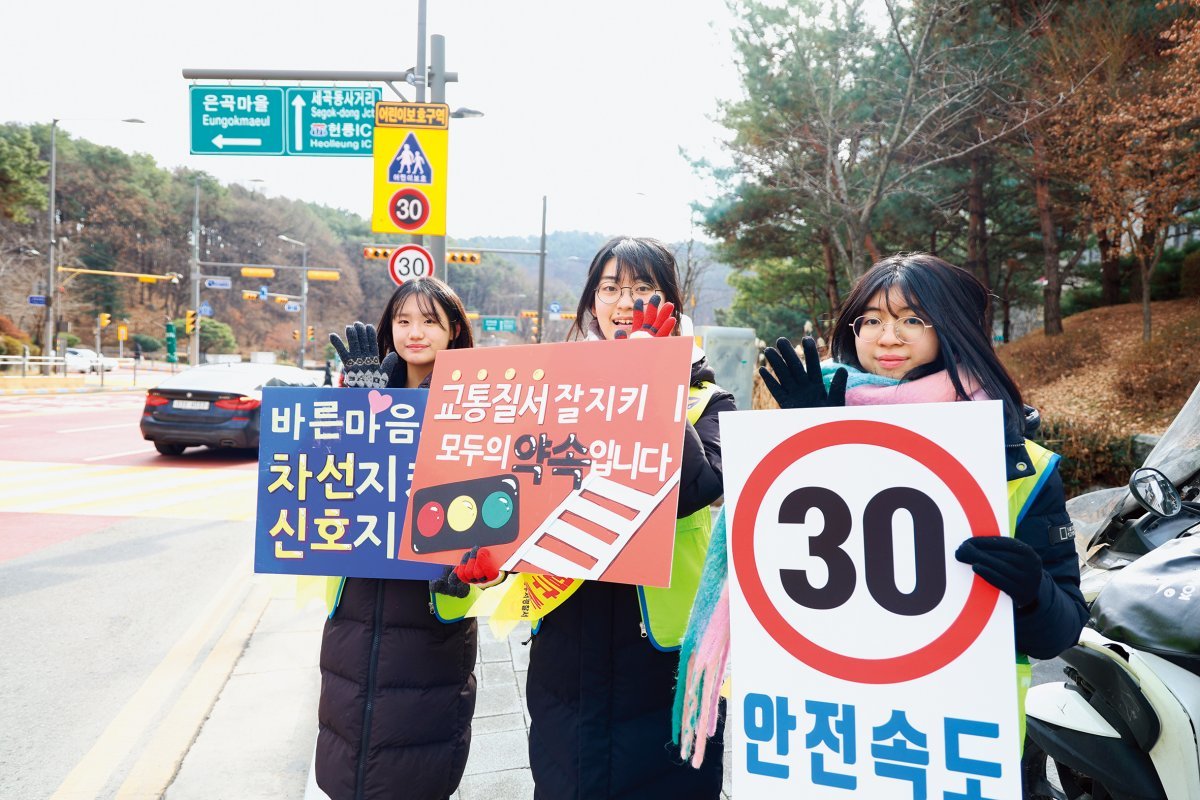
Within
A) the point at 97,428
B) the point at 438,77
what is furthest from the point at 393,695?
the point at 97,428

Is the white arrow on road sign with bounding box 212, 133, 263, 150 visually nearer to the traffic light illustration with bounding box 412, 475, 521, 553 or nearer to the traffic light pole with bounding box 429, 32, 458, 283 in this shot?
the traffic light pole with bounding box 429, 32, 458, 283

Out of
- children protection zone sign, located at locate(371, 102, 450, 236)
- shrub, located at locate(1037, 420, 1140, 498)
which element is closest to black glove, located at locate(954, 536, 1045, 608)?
shrub, located at locate(1037, 420, 1140, 498)

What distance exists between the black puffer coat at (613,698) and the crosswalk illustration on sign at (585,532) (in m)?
0.16

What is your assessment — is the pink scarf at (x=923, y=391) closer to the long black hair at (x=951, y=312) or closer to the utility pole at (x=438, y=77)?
the long black hair at (x=951, y=312)

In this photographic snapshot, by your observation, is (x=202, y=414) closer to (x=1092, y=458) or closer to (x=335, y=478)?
(x=335, y=478)

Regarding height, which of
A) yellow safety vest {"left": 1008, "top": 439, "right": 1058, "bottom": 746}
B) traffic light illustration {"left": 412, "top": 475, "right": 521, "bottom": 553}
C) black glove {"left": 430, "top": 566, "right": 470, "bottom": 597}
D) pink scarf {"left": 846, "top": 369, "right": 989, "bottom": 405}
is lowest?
black glove {"left": 430, "top": 566, "right": 470, "bottom": 597}

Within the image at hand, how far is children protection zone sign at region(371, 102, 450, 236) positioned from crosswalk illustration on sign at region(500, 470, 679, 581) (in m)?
6.54

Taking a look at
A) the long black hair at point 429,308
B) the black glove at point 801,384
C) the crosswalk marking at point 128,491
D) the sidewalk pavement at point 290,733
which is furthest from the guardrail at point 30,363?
the black glove at point 801,384

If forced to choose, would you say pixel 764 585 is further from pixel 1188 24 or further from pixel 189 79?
pixel 1188 24

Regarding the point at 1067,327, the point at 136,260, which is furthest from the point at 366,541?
the point at 136,260

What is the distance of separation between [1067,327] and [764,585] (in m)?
18.6

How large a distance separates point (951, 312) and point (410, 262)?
712cm

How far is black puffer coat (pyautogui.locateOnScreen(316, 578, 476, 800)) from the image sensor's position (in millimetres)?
2037

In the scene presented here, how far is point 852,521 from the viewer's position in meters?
1.34
